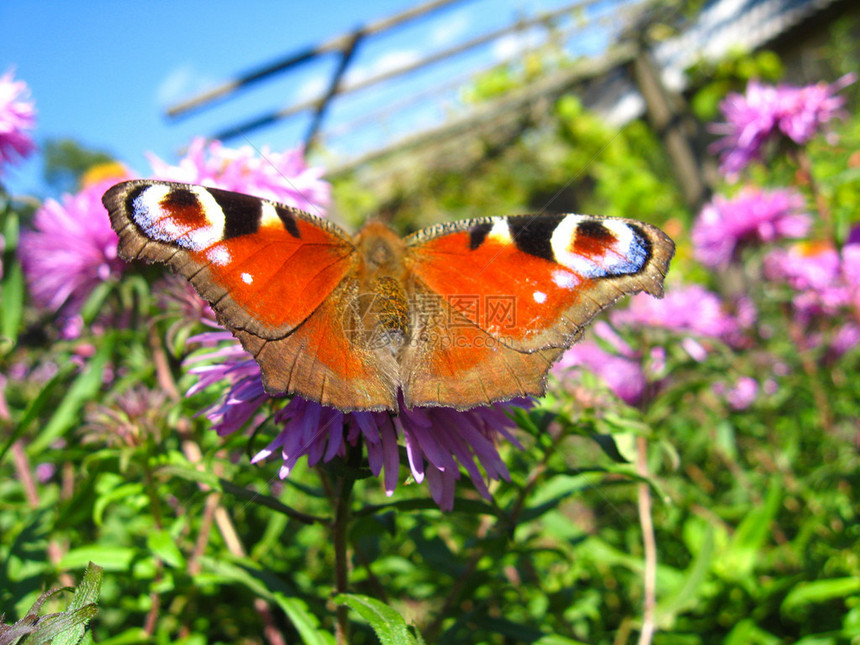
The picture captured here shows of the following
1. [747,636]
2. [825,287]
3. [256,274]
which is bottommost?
[747,636]

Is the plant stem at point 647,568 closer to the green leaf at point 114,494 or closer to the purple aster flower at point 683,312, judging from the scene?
the purple aster flower at point 683,312

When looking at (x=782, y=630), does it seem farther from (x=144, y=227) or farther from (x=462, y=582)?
(x=144, y=227)

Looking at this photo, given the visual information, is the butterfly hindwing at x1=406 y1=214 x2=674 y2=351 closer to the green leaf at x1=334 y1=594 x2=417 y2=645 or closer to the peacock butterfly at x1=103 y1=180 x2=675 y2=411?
the peacock butterfly at x1=103 y1=180 x2=675 y2=411

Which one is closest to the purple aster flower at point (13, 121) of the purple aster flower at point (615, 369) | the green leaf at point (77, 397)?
the green leaf at point (77, 397)

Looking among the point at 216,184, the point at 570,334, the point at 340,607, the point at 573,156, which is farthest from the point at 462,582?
the point at 573,156

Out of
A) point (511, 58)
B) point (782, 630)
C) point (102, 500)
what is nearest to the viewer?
point (102, 500)

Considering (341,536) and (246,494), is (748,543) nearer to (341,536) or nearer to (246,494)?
(341,536)

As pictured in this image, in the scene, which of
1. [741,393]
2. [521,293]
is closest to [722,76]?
[741,393]
